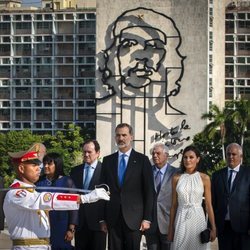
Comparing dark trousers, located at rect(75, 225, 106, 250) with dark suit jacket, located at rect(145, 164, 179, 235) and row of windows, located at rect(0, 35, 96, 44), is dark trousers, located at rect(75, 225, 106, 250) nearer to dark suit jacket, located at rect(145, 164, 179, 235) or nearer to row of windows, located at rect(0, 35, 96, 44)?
dark suit jacket, located at rect(145, 164, 179, 235)

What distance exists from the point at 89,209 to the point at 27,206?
186 inches

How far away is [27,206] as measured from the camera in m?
9.20

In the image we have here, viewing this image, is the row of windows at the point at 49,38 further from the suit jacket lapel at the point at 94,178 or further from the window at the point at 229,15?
the suit jacket lapel at the point at 94,178

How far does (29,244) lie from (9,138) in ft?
291

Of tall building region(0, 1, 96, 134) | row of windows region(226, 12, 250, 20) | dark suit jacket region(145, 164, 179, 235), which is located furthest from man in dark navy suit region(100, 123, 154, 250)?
tall building region(0, 1, 96, 134)

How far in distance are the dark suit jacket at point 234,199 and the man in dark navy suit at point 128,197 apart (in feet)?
4.23

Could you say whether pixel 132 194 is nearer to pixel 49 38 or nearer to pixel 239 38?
pixel 239 38

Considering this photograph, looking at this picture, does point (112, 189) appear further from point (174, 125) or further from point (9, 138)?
point (9, 138)

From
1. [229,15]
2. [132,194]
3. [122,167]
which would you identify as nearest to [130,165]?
[122,167]

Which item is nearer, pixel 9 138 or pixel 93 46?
pixel 9 138

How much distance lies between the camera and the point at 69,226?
13.2 metres

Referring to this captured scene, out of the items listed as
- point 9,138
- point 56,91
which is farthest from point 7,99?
point 9,138

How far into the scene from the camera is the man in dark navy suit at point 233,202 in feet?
44.3

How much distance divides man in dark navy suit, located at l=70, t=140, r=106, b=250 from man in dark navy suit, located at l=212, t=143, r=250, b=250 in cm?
137
